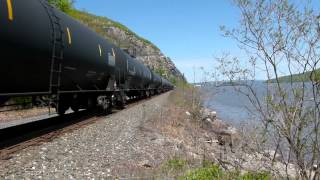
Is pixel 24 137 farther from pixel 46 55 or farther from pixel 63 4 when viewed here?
pixel 63 4

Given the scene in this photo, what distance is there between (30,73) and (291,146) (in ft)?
21.4

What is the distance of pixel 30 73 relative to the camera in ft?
32.7

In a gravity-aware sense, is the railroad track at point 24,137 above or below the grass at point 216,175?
above

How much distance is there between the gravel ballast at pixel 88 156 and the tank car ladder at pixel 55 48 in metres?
1.64

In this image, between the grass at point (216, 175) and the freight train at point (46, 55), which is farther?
the freight train at point (46, 55)

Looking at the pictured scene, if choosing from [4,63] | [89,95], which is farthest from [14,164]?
[89,95]

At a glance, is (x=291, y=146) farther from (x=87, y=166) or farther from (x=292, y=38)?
(x=87, y=166)

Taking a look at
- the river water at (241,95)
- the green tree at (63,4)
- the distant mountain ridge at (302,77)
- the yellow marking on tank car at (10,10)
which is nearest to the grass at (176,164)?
the river water at (241,95)

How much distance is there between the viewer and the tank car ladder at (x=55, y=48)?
36.2 ft

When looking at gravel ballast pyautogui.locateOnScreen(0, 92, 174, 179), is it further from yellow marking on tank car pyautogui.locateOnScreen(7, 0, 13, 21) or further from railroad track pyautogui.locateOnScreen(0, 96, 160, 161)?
yellow marking on tank car pyautogui.locateOnScreen(7, 0, 13, 21)

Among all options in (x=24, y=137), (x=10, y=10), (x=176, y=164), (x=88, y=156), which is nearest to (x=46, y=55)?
(x=10, y=10)

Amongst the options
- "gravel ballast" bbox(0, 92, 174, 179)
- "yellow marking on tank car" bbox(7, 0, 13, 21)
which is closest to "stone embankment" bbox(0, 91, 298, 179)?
"gravel ballast" bbox(0, 92, 174, 179)

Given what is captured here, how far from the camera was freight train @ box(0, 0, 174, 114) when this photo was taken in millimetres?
8820

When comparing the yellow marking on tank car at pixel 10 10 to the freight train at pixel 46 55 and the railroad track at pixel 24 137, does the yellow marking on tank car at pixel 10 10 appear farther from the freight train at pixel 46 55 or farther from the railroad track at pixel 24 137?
the railroad track at pixel 24 137
